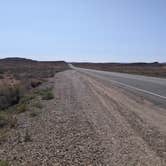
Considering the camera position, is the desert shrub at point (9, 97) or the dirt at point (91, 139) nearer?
the dirt at point (91, 139)

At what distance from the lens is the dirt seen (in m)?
7.64

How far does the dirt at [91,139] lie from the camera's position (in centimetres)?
764

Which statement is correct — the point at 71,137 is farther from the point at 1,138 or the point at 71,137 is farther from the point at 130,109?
the point at 130,109

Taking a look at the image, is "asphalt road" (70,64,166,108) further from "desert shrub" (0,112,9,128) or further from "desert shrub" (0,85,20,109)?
"desert shrub" (0,85,20,109)

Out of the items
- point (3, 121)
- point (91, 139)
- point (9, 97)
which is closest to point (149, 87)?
point (9, 97)

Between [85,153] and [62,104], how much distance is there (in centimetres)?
984

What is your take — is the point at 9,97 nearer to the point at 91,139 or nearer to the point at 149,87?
the point at 149,87

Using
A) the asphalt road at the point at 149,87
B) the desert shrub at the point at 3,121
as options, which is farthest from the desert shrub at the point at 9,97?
the asphalt road at the point at 149,87

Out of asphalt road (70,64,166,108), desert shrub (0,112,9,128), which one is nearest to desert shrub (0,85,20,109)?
desert shrub (0,112,9,128)

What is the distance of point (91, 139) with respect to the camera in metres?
9.45

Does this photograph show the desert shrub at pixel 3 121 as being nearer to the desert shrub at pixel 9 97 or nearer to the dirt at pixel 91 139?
the dirt at pixel 91 139

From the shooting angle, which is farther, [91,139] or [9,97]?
[9,97]

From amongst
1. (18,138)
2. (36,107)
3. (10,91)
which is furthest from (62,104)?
(18,138)

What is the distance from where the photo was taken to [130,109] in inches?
603
